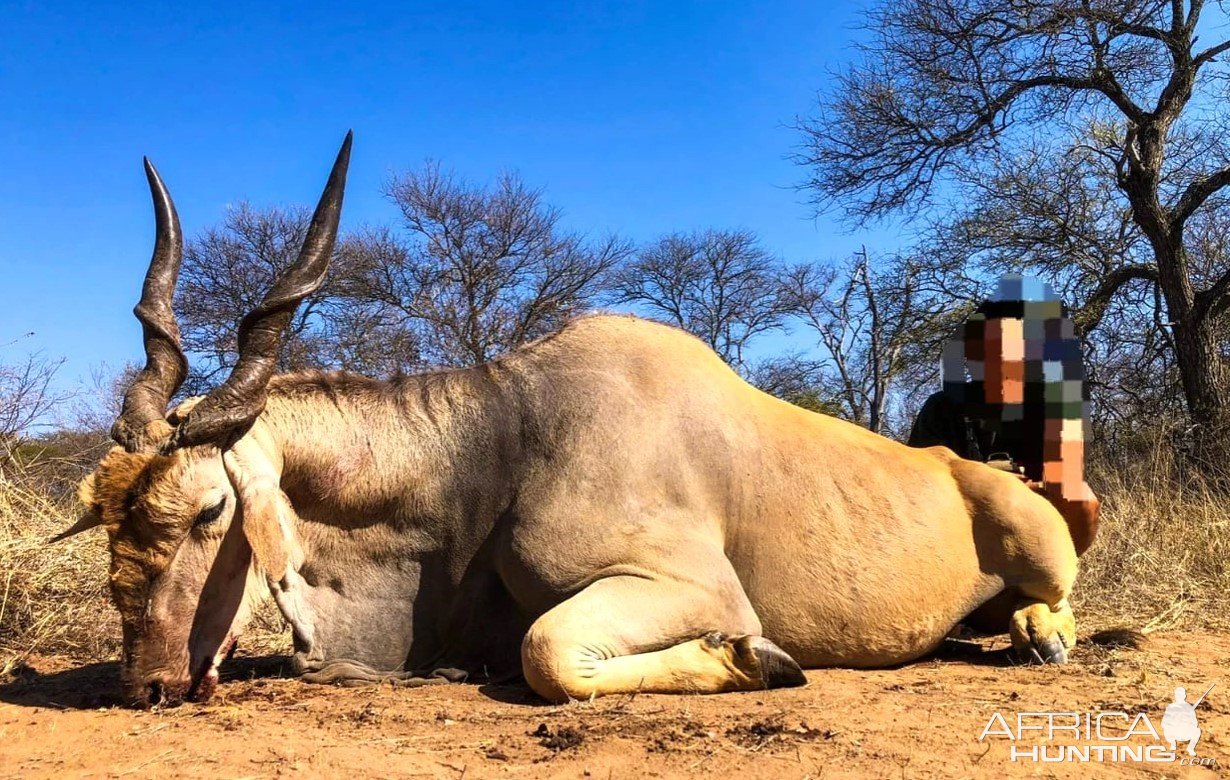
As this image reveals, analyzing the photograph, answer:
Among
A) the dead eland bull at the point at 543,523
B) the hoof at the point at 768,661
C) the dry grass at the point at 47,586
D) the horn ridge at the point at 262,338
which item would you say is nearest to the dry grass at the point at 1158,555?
the dead eland bull at the point at 543,523

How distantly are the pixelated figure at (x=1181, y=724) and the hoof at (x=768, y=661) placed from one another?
126 cm

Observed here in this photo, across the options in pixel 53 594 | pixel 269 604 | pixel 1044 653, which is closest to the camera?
pixel 1044 653

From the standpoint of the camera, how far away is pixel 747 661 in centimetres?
379

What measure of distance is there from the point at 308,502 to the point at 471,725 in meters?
1.42

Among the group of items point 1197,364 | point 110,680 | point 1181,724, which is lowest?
point 110,680

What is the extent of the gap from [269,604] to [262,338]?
256 cm

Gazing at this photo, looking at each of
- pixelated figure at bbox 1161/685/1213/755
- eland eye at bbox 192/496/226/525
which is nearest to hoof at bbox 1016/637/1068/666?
pixelated figure at bbox 1161/685/1213/755

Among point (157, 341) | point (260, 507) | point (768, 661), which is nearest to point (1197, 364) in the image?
point (768, 661)

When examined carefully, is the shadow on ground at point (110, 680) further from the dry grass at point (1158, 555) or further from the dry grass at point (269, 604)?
the dry grass at point (1158, 555)

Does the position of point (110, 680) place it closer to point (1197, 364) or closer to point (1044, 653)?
point (1044, 653)

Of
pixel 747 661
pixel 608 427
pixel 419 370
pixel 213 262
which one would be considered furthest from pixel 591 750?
pixel 213 262

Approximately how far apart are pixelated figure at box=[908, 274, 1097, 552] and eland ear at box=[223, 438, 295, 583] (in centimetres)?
389

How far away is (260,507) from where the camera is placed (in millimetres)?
3934

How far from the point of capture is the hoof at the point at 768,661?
3791 mm
